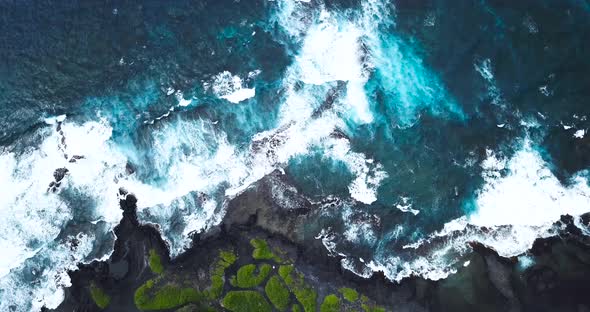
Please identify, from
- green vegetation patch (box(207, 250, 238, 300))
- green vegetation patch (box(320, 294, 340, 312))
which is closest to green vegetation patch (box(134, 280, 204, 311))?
green vegetation patch (box(207, 250, 238, 300))

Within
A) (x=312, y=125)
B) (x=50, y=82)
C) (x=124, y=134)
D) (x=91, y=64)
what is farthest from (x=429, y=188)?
(x=50, y=82)

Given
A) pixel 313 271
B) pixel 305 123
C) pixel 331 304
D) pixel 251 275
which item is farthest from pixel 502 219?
pixel 251 275

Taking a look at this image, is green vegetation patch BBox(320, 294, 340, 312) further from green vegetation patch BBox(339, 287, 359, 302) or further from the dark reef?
green vegetation patch BBox(339, 287, 359, 302)

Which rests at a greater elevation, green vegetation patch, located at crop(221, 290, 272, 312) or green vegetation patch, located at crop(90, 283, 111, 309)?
green vegetation patch, located at crop(221, 290, 272, 312)

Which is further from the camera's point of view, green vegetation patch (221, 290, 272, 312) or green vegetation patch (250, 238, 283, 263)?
green vegetation patch (250, 238, 283, 263)

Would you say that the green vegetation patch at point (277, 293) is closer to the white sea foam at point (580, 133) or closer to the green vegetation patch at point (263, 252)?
the green vegetation patch at point (263, 252)

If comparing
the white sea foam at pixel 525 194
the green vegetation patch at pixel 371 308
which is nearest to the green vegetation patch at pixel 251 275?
the green vegetation patch at pixel 371 308

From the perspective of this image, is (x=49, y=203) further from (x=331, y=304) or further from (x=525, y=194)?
(x=525, y=194)
